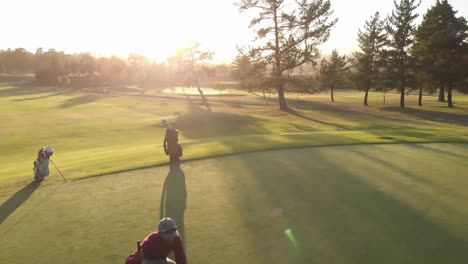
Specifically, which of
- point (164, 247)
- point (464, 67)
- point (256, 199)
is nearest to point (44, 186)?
point (256, 199)

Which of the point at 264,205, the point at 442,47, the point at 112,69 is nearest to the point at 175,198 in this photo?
the point at 264,205

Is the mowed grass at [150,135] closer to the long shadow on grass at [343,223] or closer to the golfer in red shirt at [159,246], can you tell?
the long shadow on grass at [343,223]

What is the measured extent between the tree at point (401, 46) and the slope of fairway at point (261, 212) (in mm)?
52128

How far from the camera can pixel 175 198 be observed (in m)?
10.0

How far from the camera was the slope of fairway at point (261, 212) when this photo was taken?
709cm

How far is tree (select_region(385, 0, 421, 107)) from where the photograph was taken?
6103 cm

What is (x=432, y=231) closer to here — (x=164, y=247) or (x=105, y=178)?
(x=164, y=247)

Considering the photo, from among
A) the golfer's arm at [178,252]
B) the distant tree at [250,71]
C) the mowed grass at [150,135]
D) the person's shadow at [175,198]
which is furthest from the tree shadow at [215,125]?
the golfer's arm at [178,252]

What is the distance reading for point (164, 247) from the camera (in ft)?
17.9

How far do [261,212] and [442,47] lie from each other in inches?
2299

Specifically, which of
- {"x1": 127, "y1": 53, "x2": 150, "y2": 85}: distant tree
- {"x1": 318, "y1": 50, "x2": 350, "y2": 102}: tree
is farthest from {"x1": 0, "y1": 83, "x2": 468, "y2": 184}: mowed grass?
{"x1": 127, "y1": 53, "x2": 150, "y2": 85}: distant tree

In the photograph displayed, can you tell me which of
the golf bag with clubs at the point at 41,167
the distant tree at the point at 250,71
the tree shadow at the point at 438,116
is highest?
the distant tree at the point at 250,71

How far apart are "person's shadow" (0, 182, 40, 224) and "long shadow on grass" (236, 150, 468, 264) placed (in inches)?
232

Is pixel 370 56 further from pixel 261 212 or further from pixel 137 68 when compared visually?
pixel 137 68
